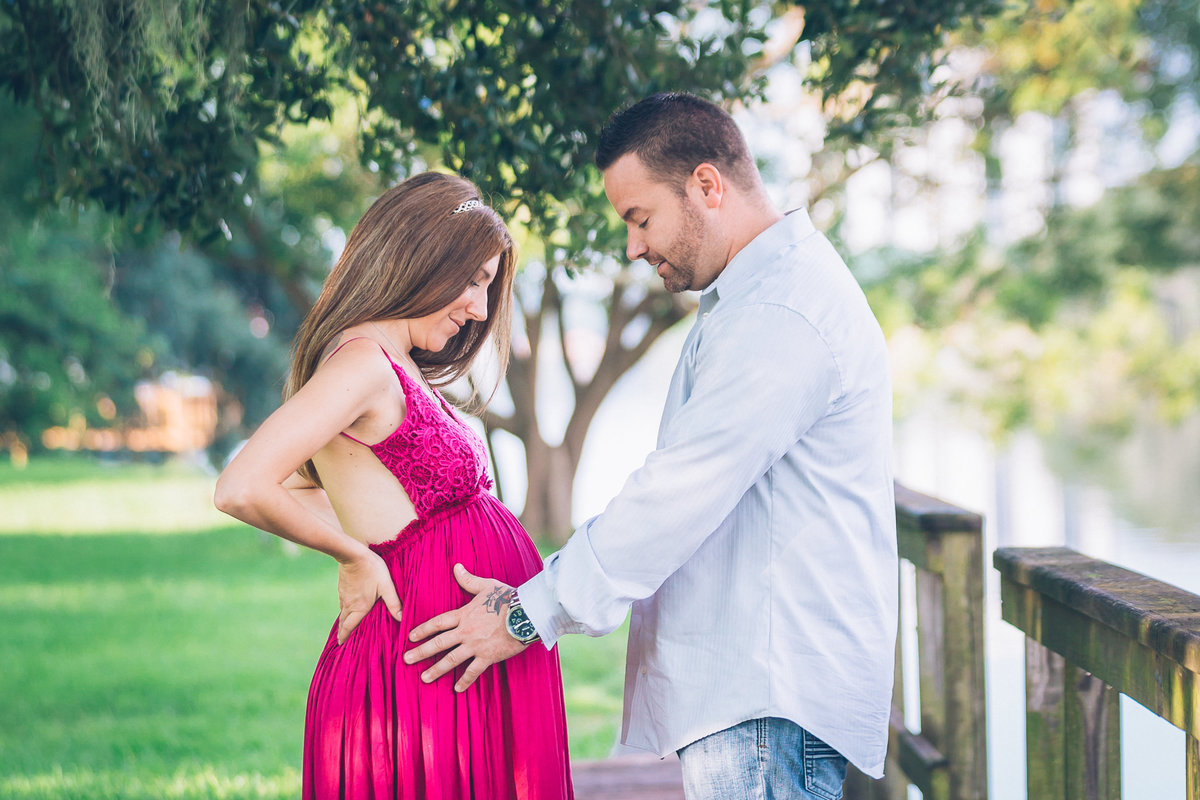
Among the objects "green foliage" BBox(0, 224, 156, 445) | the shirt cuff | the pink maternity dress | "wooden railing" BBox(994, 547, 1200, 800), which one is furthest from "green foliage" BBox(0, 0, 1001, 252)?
"green foliage" BBox(0, 224, 156, 445)

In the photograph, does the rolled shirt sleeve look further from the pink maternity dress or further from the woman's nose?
the woman's nose

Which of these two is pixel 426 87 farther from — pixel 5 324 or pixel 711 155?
pixel 5 324

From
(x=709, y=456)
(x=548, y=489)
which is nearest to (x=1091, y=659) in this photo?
(x=709, y=456)

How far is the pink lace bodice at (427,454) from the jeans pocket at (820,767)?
757mm

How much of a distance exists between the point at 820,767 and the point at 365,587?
828 millimetres

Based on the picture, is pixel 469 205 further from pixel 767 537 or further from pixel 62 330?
pixel 62 330

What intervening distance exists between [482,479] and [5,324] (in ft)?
51.9

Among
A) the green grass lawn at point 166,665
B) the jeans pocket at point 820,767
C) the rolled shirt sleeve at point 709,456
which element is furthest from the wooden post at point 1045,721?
the green grass lawn at point 166,665

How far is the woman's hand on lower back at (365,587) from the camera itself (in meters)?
1.86

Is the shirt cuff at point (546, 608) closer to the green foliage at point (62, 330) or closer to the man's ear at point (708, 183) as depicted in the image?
the man's ear at point (708, 183)

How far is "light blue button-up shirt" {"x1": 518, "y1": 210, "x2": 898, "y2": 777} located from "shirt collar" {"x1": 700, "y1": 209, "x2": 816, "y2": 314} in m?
0.03


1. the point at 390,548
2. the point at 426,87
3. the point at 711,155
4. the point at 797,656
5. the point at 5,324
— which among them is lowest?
the point at 797,656

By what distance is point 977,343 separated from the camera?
9586mm

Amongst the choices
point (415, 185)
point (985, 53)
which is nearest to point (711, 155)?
point (415, 185)
